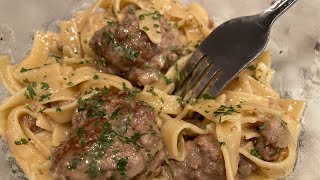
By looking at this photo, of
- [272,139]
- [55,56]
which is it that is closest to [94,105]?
[55,56]

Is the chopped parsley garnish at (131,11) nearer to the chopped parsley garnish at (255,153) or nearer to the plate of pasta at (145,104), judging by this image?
the plate of pasta at (145,104)

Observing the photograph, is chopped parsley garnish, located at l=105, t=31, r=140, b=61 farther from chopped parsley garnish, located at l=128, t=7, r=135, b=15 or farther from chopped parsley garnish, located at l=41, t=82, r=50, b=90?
chopped parsley garnish, located at l=41, t=82, r=50, b=90

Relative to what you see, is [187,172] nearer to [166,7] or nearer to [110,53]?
[110,53]

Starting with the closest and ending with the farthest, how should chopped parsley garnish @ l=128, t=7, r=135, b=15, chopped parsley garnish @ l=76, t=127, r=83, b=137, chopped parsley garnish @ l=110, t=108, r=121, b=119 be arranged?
chopped parsley garnish @ l=76, t=127, r=83, b=137, chopped parsley garnish @ l=110, t=108, r=121, b=119, chopped parsley garnish @ l=128, t=7, r=135, b=15

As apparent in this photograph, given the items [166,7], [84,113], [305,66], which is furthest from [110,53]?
[305,66]

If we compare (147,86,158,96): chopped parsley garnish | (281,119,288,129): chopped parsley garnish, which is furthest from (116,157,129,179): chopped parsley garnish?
(281,119,288,129): chopped parsley garnish

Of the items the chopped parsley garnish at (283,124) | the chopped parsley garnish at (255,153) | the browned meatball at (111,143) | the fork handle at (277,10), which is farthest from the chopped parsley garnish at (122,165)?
the fork handle at (277,10)
